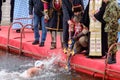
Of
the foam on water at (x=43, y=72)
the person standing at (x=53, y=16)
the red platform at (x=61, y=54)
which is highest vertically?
the person standing at (x=53, y=16)

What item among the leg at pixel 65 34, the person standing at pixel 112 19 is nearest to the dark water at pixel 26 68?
the leg at pixel 65 34

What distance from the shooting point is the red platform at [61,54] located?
807cm

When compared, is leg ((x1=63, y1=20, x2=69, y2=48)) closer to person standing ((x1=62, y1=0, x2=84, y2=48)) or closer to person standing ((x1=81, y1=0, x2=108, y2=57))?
person standing ((x1=62, y1=0, x2=84, y2=48))

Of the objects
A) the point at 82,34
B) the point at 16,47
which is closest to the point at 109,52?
the point at 82,34

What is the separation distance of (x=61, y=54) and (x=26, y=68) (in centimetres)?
88

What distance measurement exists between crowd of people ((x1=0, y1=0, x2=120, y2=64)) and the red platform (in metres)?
0.17

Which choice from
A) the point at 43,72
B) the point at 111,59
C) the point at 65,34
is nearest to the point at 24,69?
the point at 43,72

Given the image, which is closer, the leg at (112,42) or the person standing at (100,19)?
the leg at (112,42)

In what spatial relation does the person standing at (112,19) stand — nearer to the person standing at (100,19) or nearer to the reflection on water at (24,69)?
the person standing at (100,19)

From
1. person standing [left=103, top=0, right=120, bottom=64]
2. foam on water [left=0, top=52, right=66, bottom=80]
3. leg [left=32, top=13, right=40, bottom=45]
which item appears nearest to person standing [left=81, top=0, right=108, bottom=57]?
person standing [left=103, top=0, right=120, bottom=64]

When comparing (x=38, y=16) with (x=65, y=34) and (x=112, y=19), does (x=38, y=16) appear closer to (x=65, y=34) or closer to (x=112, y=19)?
(x=65, y=34)

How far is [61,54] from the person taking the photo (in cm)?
→ 938

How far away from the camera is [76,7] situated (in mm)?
8883

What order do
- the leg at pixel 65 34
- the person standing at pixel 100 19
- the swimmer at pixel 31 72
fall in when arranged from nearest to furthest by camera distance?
the person standing at pixel 100 19, the swimmer at pixel 31 72, the leg at pixel 65 34
